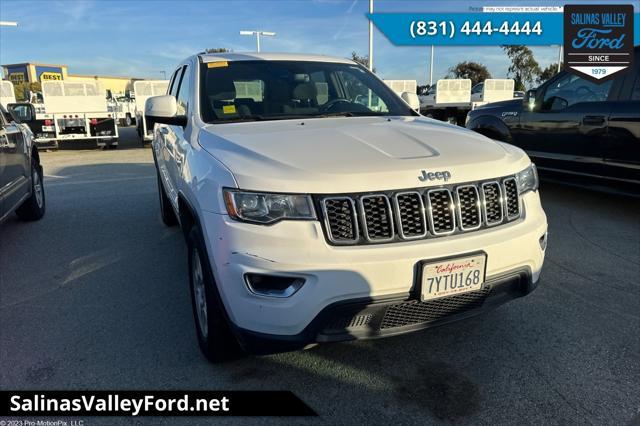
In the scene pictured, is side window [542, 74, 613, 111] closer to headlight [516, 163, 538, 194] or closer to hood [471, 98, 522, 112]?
hood [471, 98, 522, 112]

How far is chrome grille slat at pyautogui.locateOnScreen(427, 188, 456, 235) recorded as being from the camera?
2.21m

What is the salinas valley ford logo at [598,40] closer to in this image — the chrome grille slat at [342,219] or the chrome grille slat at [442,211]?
the chrome grille slat at [442,211]

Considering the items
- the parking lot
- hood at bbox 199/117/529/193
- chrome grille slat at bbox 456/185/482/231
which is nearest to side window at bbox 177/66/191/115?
hood at bbox 199/117/529/193

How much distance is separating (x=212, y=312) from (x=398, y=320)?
921 millimetres

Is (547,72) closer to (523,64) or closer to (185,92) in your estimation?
(523,64)

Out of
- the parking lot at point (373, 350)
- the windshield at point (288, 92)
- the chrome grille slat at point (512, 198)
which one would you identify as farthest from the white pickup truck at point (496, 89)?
the chrome grille slat at point (512, 198)

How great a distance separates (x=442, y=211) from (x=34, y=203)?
5522mm

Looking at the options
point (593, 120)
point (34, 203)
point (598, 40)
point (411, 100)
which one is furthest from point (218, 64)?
point (598, 40)

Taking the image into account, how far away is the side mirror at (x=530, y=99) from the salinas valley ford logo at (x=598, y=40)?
1.79 ft

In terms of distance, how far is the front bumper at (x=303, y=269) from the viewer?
202 centimetres

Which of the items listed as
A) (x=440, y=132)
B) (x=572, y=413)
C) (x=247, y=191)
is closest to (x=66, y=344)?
(x=247, y=191)

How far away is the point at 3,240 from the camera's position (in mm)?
5281

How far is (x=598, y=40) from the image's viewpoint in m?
8.52

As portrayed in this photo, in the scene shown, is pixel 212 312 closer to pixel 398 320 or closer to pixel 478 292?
pixel 398 320
